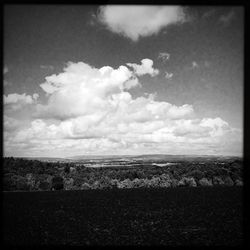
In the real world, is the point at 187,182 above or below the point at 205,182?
below

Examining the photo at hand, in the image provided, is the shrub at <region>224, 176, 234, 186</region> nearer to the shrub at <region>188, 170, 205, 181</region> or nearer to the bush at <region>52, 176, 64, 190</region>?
the shrub at <region>188, 170, 205, 181</region>

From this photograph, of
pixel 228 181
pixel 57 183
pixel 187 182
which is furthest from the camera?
pixel 228 181

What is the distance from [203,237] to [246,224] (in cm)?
626

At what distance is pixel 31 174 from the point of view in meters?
66.8

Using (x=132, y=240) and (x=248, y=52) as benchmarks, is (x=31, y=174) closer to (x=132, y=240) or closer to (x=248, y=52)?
(x=132, y=240)

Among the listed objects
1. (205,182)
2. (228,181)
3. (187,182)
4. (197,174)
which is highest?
(197,174)

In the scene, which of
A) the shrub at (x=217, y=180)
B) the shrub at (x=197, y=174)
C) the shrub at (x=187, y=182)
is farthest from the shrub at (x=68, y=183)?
the shrub at (x=217, y=180)

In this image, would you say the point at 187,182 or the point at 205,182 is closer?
the point at 205,182

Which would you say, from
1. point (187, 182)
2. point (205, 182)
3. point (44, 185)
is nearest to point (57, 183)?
point (44, 185)

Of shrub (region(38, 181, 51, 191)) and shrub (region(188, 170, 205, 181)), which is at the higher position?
shrub (region(188, 170, 205, 181))

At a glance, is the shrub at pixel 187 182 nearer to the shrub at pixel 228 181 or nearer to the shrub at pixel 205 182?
the shrub at pixel 205 182

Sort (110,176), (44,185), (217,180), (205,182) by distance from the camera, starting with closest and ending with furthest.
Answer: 1. (44,185)
2. (205,182)
3. (217,180)
4. (110,176)

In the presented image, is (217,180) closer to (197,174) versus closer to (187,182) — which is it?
(197,174)

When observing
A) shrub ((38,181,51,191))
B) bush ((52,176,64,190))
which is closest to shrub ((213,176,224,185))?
bush ((52,176,64,190))
